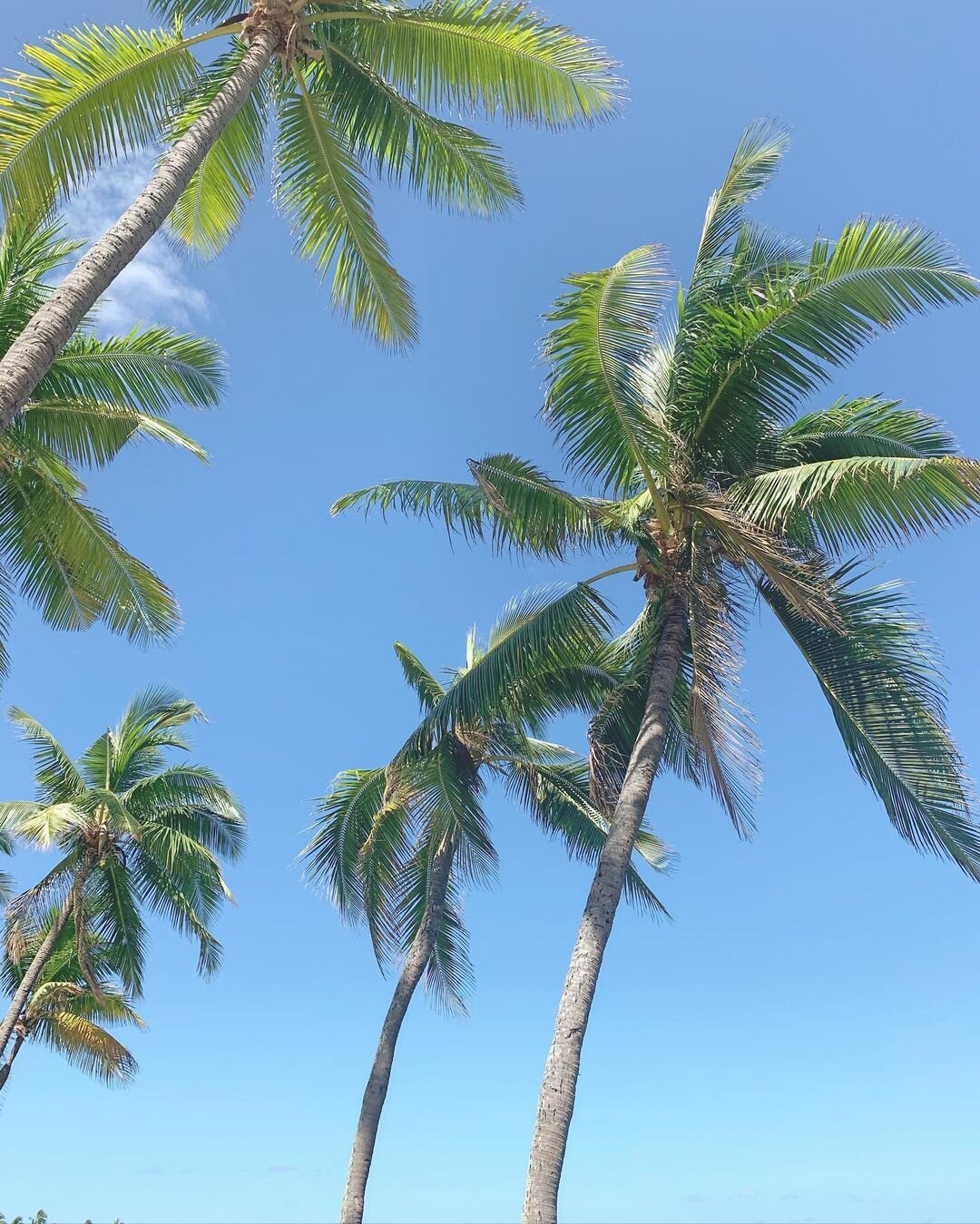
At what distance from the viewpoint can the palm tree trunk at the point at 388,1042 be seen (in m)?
14.6

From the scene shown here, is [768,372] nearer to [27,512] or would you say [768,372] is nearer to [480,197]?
[480,197]

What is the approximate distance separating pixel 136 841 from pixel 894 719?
1462 cm

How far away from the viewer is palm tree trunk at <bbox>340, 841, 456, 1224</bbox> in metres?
14.6

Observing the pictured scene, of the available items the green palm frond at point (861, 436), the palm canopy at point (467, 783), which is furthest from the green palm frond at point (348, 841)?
the green palm frond at point (861, 436)

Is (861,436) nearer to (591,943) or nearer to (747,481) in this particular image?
(747,481)

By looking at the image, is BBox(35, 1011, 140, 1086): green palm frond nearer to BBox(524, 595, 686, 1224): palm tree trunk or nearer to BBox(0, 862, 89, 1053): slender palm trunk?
BBox(0, 862, 89, 1053): slender palm trunk

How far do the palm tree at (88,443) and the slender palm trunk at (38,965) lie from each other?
8481 millimetres

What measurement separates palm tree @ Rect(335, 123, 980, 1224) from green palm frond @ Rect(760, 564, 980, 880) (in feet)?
0.07

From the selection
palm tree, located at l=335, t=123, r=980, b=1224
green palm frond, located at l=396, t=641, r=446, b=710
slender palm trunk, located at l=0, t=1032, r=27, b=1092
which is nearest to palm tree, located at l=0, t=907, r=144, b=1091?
slender palm trunk, located at l=0, t=1032, r=27, b=1092

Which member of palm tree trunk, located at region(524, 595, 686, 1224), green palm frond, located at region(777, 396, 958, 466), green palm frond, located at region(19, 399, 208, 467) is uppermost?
green palm frond, located at region(777, 396, 958, 466)

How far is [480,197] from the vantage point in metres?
11.7

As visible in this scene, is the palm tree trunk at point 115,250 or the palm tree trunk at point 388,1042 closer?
the palm tree trunk at point 115,250

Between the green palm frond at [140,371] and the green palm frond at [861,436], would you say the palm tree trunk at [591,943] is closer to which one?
the green palm frond at [861,436]

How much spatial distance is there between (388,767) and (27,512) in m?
5.29
